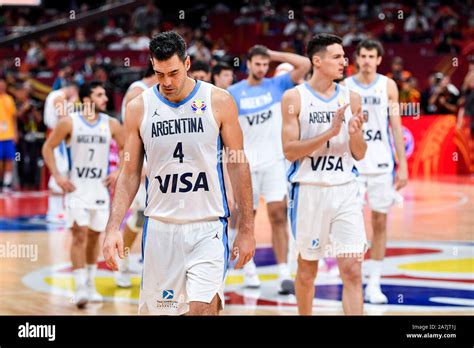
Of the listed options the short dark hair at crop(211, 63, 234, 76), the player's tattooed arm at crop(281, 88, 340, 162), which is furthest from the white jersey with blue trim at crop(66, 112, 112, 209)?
the player's tattooed arm at crop(281, 88, 340, 162)

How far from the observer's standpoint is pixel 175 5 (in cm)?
2494

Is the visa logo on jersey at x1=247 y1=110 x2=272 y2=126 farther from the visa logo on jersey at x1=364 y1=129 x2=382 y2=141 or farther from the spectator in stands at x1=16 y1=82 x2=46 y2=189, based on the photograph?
the spectator in stands at x1=16 y1=82 x2=46 y2=189

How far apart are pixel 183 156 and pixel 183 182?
157mm

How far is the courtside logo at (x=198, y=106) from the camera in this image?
18.4 feet

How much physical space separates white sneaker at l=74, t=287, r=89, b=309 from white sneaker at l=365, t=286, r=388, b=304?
8.61ft

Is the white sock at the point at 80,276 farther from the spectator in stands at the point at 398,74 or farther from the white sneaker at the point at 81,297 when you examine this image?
the spectator in stands at the point at 398,74

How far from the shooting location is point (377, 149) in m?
9.46

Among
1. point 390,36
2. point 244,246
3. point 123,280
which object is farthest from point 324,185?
point 390,36

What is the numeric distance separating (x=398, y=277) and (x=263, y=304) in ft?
6.40

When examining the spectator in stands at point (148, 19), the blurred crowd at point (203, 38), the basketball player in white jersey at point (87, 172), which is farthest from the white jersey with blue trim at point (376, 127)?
the spectator in stands at point (148, 19)
